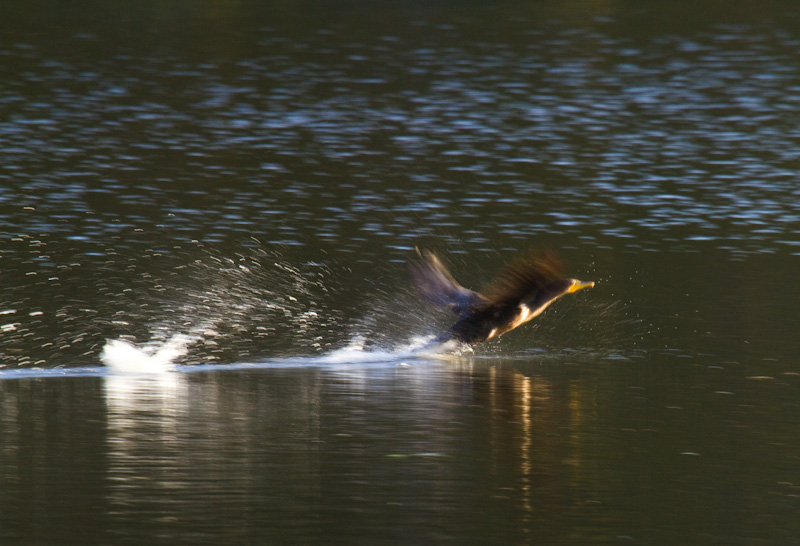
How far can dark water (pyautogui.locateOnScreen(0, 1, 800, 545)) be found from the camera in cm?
740

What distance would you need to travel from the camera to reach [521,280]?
1094 centimetres

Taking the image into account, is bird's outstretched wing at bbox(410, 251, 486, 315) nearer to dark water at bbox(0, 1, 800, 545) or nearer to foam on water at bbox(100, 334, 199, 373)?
dark water at bbox(0, 1, 800, 545)

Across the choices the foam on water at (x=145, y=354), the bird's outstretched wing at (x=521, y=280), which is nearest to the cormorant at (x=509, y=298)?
the bird's outstretched wing at (x=521, y=280)

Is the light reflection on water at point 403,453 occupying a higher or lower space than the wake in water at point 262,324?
lower

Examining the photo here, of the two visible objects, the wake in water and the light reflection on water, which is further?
the wake in water

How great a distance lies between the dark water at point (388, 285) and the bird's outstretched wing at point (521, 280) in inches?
20.8

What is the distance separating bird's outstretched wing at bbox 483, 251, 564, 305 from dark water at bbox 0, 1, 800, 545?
0.53m

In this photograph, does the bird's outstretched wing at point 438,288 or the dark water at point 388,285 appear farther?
the bird's outstretched wing at point 438,288

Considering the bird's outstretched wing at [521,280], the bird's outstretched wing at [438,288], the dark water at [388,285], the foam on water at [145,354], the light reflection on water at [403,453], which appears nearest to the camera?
the light reflection on water at [403,453]

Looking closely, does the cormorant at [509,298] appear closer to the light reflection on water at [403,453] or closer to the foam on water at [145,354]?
the light reflection on water at [403,453]

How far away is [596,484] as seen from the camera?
7.67m

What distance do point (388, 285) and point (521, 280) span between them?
114 inches

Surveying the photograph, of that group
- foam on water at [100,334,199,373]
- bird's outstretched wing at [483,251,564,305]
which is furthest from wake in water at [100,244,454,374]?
bird's outstretched wing at [483,251,564,305]

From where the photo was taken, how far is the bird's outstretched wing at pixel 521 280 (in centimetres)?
1093
